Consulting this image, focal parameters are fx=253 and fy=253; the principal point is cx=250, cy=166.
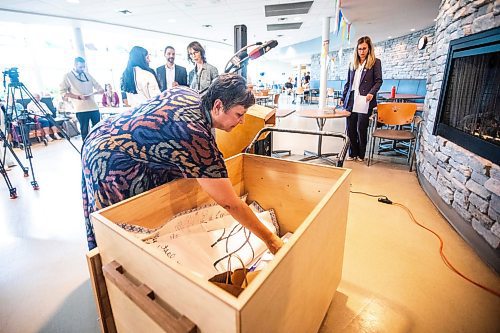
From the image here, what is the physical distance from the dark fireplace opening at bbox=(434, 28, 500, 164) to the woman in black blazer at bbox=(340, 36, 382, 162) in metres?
0.87

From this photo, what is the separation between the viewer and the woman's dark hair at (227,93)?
3.01ft

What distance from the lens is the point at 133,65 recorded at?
93.2 inches

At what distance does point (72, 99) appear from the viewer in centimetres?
341

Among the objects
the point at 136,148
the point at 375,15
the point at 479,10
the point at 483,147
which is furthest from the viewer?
the point at 375,15

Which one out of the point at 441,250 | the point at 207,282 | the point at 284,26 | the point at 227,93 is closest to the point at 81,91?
the point at 227,93

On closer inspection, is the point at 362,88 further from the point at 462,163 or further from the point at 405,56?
the point at 405,56

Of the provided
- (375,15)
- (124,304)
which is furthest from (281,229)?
(375,15)

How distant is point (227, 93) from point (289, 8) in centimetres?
615

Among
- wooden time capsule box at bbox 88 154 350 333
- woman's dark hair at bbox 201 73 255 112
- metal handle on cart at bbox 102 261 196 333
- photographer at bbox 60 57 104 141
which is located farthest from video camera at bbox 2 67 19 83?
metal handle on cart at bbox 102 261 196 333

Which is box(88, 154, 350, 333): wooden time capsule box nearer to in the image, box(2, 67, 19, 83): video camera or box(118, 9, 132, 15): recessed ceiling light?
box(2, 67, 19, 83): video camera

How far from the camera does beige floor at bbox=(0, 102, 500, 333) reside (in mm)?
1235

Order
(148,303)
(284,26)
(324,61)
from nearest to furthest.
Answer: (148,303)
(324,61)
(284,26)

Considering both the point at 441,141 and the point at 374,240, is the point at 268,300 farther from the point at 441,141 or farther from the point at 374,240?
the point at 441,141

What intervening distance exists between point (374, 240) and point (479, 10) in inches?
70.2
